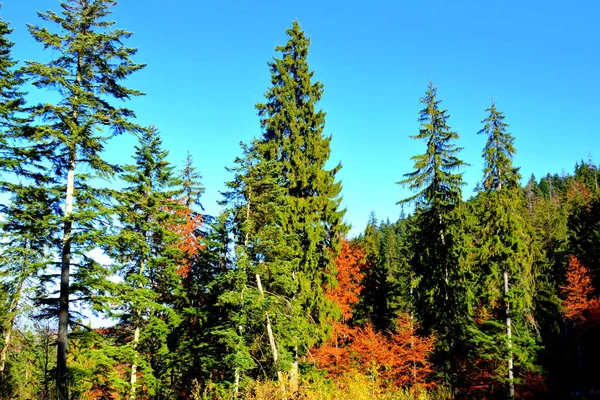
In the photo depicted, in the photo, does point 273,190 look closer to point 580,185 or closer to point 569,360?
point 569,360

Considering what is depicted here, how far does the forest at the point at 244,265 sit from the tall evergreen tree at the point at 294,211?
0.10 meters

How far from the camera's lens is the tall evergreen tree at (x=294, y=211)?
18.2 meters

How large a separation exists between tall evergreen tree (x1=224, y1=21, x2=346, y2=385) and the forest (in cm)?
10

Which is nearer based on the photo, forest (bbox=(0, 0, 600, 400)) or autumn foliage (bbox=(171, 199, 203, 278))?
forest (bbox=(0, 0, 600, 400))

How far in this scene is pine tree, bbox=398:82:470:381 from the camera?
21469 millimetres

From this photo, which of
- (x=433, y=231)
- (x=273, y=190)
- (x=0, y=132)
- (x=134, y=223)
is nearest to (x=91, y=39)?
(x=0, y=132)

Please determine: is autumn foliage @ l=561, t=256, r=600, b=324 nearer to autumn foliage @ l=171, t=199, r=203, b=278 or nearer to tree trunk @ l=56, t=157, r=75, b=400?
autumn foliage @ l=171, t=199, r=203, b=278

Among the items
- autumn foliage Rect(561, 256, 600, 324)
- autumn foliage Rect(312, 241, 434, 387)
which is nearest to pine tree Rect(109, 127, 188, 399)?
autumn foliage Rect(312, 241, 434, 387)

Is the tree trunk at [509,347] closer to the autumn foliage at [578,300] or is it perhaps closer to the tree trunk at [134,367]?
the autumn foliage at [578,300]

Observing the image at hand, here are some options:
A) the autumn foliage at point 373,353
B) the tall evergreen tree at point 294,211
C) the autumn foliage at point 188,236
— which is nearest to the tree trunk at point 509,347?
the autumn foliage at point 373,353

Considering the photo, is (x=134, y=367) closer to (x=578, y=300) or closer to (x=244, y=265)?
(x=244, y=265)

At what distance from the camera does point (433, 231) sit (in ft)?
74.1

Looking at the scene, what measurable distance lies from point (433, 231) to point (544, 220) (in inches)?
1513

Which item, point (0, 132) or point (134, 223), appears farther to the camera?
point (134, 223)
